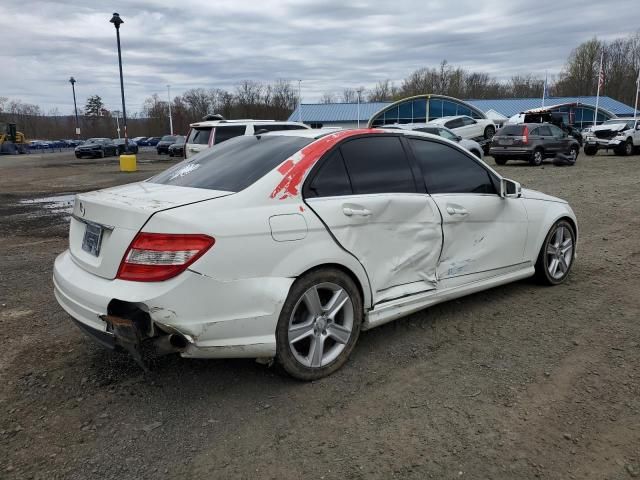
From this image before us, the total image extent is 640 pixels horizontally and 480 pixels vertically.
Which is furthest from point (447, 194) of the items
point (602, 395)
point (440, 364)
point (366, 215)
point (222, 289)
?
point (222, 289)

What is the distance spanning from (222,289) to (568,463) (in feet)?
6.55

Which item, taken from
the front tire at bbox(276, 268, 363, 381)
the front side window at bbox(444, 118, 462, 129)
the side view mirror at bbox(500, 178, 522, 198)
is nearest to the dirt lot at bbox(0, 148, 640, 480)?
the front tire at bbox(276, 268, 363, 381)

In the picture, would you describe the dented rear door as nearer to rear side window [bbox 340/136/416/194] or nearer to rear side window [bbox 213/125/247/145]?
rear side window [bbox 340/136/416/194]

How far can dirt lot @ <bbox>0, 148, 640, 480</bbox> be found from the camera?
8.48ft

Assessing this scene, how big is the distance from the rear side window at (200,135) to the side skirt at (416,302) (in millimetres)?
10195

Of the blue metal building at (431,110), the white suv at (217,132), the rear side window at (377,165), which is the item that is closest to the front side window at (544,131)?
the white suv at (217,132)

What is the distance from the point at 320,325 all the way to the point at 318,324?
0.02 meters

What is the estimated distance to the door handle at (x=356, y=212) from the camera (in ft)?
11.3

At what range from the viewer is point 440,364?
3.61 meters

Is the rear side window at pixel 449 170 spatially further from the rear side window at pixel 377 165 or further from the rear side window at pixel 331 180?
the rear side window at pixel 331 180

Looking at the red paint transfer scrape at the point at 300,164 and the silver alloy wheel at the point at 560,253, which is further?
the silver alloy wheel at the point at 560,253

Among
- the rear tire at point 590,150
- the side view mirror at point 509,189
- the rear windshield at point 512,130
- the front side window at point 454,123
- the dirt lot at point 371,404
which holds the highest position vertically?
the front side window at point 454,123

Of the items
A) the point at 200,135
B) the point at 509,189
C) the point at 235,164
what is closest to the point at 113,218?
the point at 235,164

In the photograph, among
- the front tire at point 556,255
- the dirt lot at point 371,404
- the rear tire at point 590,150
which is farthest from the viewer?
the rear tire at point 590,150
